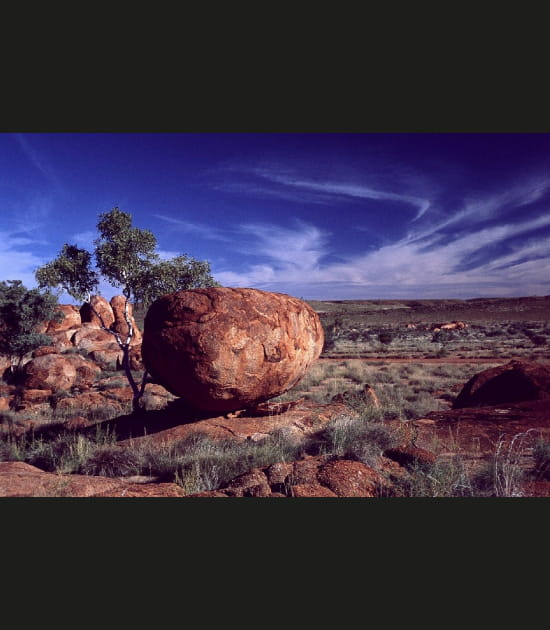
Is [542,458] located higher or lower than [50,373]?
lower

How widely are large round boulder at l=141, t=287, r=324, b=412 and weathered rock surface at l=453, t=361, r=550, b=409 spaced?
5.39 meters

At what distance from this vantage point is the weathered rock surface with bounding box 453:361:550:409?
9.12 metres

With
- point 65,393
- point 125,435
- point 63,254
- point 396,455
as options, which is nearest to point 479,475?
point 396,455

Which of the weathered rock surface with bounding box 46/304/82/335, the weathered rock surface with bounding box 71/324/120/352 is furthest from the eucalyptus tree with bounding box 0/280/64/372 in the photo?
the weathered rock surface with bounding box 46/304/82/335

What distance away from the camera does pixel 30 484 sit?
457 cm

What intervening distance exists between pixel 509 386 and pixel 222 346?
751 cm

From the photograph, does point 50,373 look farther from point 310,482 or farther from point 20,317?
point 310,482

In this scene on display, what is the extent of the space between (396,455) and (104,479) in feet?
12.8

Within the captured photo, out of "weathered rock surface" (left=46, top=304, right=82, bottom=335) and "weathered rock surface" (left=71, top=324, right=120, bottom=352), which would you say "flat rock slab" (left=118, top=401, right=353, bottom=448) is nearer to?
"weathered rock surface" (left=71, top=324, right=120, bottom=352)

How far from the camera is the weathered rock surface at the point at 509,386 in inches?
359

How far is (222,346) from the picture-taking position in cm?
666

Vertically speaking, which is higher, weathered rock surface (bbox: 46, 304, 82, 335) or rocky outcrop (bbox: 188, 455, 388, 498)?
weathered rock surface (bbox: 46, 304, 82, 335)

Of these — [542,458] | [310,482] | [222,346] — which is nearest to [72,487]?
[310,482]

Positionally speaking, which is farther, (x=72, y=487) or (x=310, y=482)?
(x=72, y=487)
